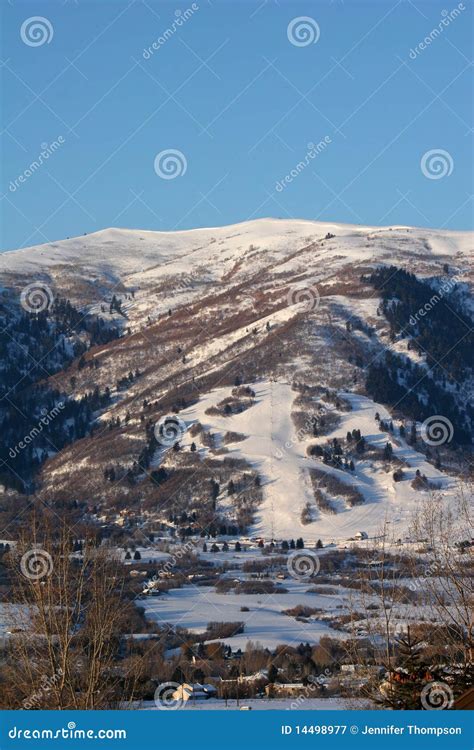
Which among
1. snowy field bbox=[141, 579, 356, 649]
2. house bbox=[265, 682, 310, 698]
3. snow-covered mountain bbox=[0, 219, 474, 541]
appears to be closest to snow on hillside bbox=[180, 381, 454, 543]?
snow-covered mountain bbox=[0, 219, 474, 541]

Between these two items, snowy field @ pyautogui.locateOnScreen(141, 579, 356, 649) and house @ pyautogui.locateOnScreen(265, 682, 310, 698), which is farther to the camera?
snowy field @ pyautogui.locateOnScreen(141, 579, 356, 649)

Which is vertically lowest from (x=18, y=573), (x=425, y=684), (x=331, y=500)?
(x=425, y=684)

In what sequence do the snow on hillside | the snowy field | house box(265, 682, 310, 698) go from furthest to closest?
the snow on hillside < the snowy field < house box(265, 682, 310, 698)

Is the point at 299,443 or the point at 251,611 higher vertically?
the point at 299,443

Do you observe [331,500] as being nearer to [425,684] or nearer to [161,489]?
[161,489]

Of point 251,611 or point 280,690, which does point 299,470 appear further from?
point 280,690

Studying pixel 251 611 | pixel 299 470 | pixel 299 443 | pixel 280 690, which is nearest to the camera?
pixel 280 690

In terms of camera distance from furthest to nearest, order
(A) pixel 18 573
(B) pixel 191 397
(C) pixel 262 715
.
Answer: (B) pixel 191 397 < (A) pixel 18 573 < (C) pixel 262 715

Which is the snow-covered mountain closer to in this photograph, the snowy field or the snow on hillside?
the snow on hillside

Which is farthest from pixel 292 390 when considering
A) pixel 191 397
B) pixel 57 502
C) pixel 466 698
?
pixel 466 698

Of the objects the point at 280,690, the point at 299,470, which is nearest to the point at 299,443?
the point at 299,470

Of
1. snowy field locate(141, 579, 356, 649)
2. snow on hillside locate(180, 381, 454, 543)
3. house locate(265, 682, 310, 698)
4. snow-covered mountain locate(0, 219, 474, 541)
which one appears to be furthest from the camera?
snow-covered mountain locate(0, 219, 474, 541)
